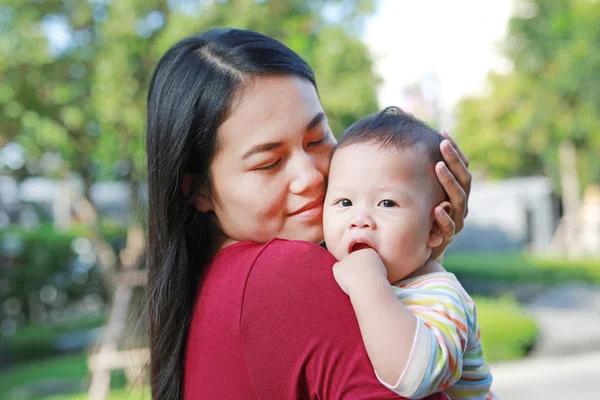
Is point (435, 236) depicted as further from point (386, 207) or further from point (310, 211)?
point (310, 211)

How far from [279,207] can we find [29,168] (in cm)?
750

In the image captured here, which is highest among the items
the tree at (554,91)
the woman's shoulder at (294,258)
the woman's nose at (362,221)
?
the woman's nose at (362,221)

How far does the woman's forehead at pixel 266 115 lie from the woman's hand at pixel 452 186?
12.8 inches

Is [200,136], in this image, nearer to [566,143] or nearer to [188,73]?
[188,73]

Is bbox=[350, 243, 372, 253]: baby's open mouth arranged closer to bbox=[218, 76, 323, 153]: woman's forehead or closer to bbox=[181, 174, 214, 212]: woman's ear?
bbox=[218, 76, 323, 153]: woman's forehead

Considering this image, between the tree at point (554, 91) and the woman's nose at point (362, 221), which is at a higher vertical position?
the woman's nose at point (362, 221)

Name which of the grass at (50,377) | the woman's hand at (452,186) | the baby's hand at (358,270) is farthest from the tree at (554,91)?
the baby's hand at (358,270)

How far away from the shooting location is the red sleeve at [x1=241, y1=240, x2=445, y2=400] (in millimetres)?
1161

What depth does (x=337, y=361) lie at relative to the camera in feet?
3.85

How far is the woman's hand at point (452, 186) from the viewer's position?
1383 mm

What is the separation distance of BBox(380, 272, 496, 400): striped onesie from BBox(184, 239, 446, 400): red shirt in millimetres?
54

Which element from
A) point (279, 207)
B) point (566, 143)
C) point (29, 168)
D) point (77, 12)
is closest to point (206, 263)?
point (279, 207)

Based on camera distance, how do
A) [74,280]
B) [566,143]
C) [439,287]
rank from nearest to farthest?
1. [439,287]
2. [74,280]
3. [566,143]

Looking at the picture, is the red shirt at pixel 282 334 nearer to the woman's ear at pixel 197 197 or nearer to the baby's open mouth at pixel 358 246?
Result: the baby's open mouth at pixel 358 246
